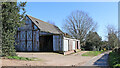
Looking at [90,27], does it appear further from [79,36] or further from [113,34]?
[113,34]

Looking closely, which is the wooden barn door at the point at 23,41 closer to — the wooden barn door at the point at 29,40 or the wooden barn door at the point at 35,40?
the wooden barn door at the point at 29,40

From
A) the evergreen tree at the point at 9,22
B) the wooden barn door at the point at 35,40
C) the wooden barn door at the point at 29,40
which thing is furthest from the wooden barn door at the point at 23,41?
the evergreen tree at the point at 9,22

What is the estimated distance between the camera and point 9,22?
35.7 feet

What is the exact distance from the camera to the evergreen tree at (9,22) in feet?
34.3

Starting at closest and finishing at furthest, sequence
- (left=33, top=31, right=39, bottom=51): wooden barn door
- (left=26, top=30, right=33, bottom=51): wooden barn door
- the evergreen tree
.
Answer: the evergreen tree < (left=33, top=31, right=39, bottom=51): wooden barn door < (left=26, top=30, right=33, bottom=51): wooden barn door

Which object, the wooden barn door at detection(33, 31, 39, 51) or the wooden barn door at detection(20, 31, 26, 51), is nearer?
the wooden barn door at detection(33, 31, 39, 51)

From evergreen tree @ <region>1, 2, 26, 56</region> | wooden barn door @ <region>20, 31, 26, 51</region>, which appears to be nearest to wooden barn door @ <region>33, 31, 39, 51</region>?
wooden barn door @ <region>20, 31, 26, 51</region>

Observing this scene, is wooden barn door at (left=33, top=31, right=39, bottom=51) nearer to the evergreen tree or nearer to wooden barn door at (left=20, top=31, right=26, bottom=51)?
wooden barn door at (left=20, top=31, right=26, bottom=51)

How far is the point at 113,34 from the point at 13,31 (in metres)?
31.5

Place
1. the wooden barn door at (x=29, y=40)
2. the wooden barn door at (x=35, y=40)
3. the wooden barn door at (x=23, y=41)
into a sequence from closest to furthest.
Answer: the wooden barn door at (x=35, y=40) < the wooden barn door at (x=29, y=40) < the wooden barn door at (x=23, y=41)

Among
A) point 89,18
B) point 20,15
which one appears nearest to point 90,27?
point 89,18

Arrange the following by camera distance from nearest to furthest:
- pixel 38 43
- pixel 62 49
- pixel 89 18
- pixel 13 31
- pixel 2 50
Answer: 1. pixel 2 50
2. pixel 13 31
3. pixel 62 49
4. pixel 38 43
5. pixel 89 18

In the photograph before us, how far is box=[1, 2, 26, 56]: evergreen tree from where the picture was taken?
411 inches

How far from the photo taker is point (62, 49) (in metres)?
18.9
